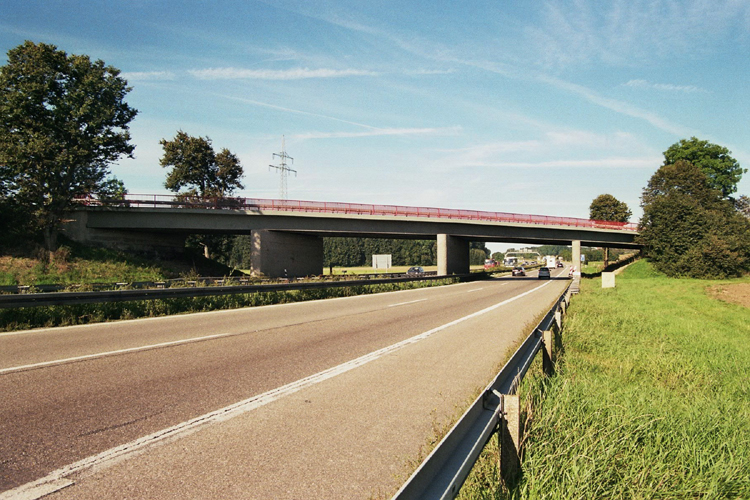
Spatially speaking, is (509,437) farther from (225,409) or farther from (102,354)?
(102,354)

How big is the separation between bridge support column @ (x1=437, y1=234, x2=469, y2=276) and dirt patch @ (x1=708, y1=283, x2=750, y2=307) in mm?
21402

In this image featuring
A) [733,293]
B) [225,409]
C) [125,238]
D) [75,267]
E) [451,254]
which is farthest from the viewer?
[451,254]

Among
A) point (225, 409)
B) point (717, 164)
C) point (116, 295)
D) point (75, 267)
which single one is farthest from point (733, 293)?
point (717, 164)

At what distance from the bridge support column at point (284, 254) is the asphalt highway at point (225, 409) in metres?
31.3

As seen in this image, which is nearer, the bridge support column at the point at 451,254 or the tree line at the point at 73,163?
the tree line at the point at 73,163

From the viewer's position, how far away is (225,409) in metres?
4.66

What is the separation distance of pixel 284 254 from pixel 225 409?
39.7m

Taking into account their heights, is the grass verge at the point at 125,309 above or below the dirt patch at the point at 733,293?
above

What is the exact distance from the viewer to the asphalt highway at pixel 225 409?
10.5 ft

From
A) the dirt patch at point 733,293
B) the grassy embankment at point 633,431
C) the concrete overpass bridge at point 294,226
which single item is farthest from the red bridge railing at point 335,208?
the grassy embankment at point 633,431

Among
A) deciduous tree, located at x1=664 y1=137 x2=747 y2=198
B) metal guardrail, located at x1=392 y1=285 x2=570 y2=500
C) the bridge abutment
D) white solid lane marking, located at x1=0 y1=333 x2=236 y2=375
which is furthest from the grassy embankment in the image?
deciduous tree, located at x1=664 y1=137 x2=747 y2=198

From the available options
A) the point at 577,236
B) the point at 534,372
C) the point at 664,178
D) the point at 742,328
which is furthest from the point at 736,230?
the point at 534,372

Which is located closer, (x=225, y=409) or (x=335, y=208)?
(x=225, y=409)

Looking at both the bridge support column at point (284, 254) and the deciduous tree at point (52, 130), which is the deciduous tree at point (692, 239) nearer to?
the bridge support column at point (284, 254)
